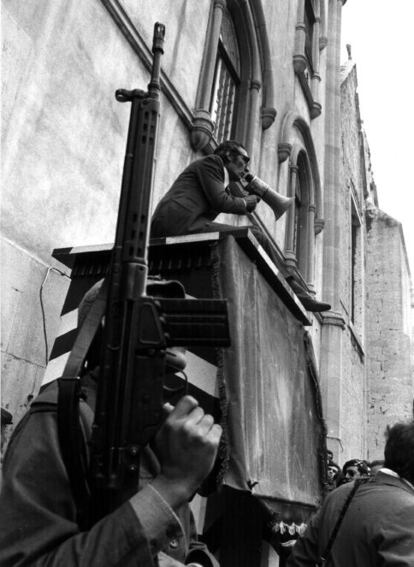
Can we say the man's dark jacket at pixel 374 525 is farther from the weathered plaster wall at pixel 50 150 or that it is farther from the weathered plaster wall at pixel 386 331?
the weathered plaster wall at pixel 386 331

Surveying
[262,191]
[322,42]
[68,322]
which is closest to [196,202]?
[262,191]

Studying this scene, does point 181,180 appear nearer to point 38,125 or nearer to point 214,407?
point 38,125

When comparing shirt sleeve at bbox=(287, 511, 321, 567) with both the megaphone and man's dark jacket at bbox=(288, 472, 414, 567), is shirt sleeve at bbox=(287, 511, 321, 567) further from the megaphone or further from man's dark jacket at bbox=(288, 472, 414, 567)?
the megaphone

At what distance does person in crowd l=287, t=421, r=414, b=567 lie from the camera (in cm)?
233

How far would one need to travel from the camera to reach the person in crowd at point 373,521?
233cm

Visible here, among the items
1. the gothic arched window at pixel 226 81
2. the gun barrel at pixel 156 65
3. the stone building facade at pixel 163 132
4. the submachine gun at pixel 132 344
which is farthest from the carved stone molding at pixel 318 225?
the submachine gun at pixel 132 344

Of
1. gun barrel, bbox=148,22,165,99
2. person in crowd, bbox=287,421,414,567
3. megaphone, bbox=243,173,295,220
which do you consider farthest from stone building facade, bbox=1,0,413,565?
gun barrel, bbox=148,22,165,99

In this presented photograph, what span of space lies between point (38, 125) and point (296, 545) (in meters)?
3.56

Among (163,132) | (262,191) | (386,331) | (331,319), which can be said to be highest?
(386,331)

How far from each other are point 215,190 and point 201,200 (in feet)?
0.44

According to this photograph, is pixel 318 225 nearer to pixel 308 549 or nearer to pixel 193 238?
pixel 193 238

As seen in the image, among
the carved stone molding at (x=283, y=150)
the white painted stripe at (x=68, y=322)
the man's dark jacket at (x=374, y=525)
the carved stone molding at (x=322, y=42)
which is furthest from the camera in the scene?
the carved stone molding at (x=322, y=42)

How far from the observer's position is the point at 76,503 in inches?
56.2

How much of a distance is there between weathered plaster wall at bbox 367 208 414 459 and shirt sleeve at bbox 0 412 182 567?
60.5 feet
